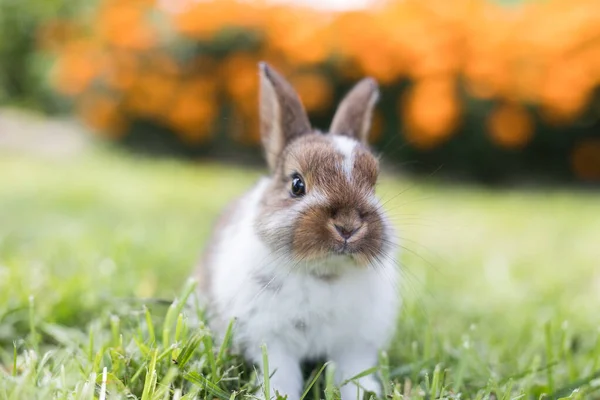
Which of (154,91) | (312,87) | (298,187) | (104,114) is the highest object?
(298,187)

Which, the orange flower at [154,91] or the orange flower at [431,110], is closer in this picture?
the orange flower at [431,110]

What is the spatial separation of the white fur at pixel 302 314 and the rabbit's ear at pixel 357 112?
36 centimetres

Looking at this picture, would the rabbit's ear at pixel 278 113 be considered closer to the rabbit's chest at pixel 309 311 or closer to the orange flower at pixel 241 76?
the rabbit's chest at pixel 309 311

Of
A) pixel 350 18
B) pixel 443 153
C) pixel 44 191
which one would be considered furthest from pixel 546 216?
pixel 44 191

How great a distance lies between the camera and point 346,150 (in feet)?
7.25

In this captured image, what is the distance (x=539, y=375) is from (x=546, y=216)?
3991 mm

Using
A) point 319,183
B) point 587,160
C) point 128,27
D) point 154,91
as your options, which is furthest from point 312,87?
point 319,183

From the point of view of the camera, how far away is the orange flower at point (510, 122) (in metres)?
7.99

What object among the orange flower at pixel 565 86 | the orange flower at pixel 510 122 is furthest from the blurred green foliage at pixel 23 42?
the orange flower at pixel 565 86

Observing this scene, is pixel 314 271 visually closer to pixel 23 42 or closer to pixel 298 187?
pixel 298 187

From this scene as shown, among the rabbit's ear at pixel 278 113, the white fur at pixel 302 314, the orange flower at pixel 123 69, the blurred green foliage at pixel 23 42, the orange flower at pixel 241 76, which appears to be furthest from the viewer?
the blurred green foliage at pixel 23 42

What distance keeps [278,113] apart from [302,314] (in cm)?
83

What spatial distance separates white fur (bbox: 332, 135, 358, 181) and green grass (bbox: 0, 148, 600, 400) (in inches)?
12.3

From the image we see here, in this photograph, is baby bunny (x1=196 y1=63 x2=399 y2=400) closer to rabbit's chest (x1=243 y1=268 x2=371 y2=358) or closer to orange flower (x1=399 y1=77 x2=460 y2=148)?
rabbit's chest (x1=243 y1=268 x2=371 y2=358)
